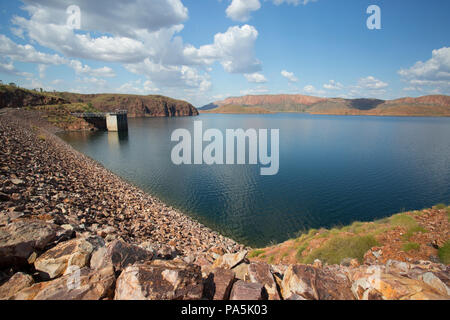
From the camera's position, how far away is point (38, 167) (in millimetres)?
19781

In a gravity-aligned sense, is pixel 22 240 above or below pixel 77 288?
→ above

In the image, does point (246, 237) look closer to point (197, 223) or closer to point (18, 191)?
point (197, 223)

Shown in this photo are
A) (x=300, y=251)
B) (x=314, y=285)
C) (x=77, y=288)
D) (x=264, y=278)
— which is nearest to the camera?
(x=77, y=288)

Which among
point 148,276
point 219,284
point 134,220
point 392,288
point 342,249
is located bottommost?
point 134,220

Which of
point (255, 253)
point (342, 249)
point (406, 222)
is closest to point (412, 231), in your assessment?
point (406, 222)

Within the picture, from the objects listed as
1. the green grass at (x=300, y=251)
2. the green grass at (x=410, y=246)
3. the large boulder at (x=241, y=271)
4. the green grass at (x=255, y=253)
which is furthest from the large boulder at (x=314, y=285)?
the green grass at (x=255, y=253)

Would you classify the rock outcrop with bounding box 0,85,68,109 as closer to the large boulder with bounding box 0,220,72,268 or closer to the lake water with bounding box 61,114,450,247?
the lake water with bounding box 61,114,450,247

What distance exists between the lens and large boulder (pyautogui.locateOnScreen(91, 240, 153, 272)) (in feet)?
18.0

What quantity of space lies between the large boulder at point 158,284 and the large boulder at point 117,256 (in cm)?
97

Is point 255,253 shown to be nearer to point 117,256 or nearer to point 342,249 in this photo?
point 342,249

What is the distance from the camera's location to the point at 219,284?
207 inches

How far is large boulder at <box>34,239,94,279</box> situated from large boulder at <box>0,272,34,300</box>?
17.5 inches

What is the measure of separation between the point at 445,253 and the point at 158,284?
1252cm
